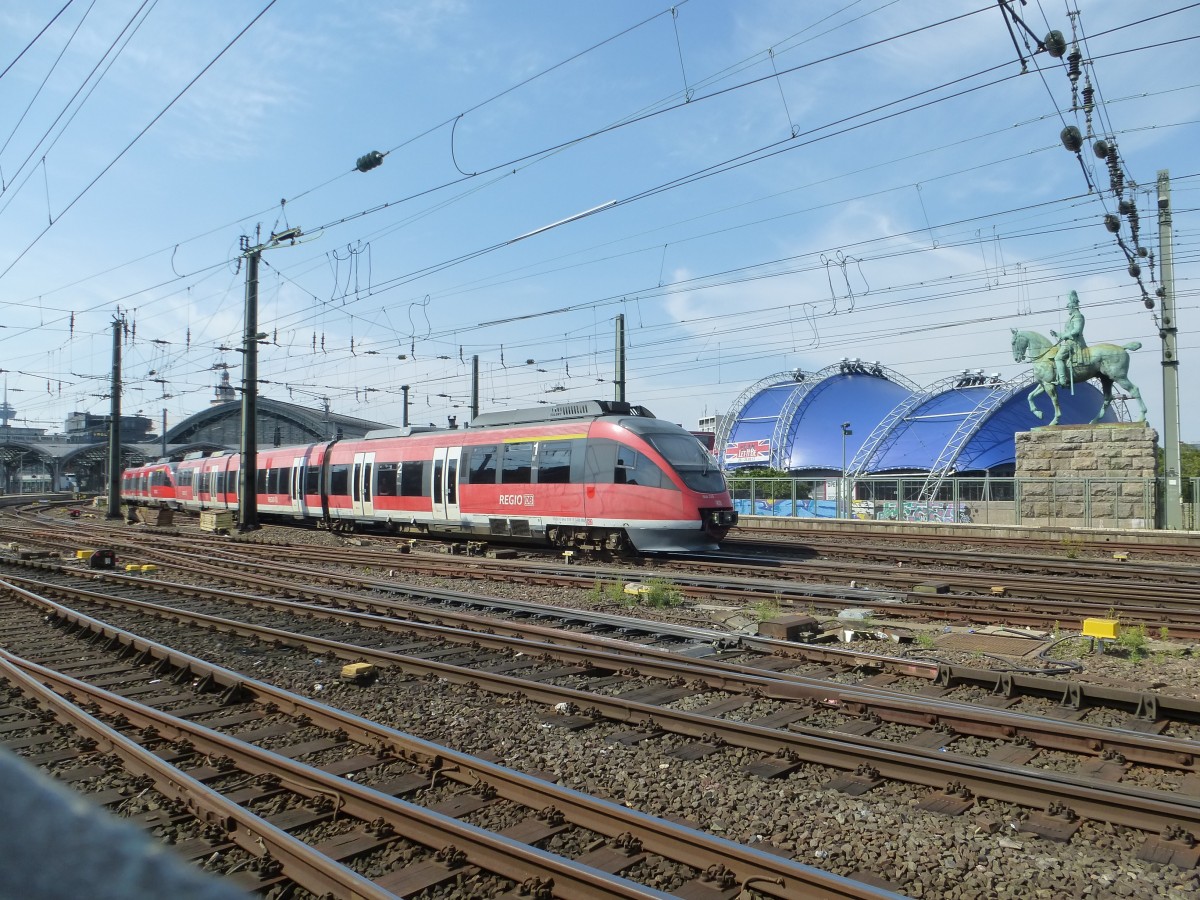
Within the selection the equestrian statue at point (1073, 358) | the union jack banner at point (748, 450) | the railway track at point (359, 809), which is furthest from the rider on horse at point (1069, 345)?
the union jack banner at point (748, 450)

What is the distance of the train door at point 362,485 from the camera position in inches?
947

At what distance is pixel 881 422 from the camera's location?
6072cm

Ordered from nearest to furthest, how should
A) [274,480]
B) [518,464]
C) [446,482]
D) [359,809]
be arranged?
[359,809] → [518,464] → [446,482] → [274,480]

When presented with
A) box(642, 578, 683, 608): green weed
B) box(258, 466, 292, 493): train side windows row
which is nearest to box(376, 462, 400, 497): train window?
box(258, 466, 292, 493): train side windows row

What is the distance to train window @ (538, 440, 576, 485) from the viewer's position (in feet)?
58.0

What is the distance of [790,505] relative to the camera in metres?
31.8

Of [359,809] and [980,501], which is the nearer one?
[359,809]

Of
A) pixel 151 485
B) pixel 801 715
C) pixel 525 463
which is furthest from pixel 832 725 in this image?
pixel 151 485

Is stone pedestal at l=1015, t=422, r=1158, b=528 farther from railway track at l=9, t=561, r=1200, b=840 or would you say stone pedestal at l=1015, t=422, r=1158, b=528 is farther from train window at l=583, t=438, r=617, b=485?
railway track at l=9, t=561, r=1200, b=840

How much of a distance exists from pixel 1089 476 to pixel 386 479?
20.7 metres

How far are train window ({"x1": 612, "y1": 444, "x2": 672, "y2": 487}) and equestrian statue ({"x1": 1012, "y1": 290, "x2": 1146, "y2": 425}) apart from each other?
61.5ft

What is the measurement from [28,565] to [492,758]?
54.8 ft

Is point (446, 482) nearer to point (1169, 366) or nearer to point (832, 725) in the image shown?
point (832, 725)

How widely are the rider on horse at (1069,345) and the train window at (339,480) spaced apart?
23854 mm
